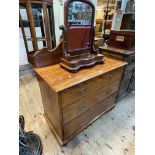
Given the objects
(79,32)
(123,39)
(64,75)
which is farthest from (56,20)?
(64,75)

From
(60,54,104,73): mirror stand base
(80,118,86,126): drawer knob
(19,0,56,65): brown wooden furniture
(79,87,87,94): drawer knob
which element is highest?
(19,0,56,65): brown wooden furniture

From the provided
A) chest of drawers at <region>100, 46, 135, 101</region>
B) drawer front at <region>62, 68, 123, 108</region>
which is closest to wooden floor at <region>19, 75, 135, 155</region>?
chest of drawers at <region>100, 46, 135, 101</region>

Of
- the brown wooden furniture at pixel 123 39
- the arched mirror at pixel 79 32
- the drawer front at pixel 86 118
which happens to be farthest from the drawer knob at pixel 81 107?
the brown wooden furniture at pixel 123 39

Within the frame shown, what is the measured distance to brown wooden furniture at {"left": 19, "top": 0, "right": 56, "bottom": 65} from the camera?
88.4 inches

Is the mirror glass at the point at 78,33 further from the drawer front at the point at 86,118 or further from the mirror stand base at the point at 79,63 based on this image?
the drawer front at the point at 86,118

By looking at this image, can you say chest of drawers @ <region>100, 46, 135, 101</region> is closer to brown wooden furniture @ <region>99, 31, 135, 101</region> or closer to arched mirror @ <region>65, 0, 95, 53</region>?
brown wooden furniture @ <region>99, 31, 135, 101</region>

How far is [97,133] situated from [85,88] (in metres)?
0.70

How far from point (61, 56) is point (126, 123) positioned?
4.11 ft

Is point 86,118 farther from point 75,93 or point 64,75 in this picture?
point 64,75

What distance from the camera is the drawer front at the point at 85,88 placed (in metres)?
0.99

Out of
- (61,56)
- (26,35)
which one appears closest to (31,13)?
(26,35)
